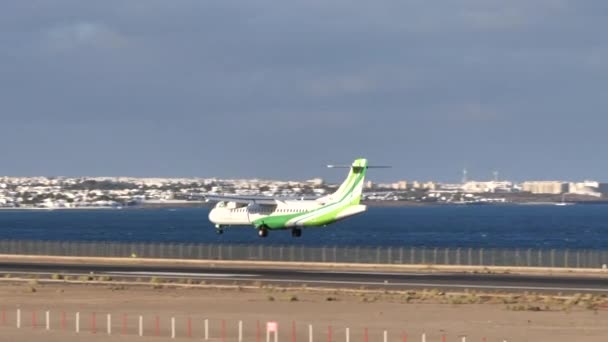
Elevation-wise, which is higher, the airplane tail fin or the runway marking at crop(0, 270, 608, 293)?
the airplane tail fin

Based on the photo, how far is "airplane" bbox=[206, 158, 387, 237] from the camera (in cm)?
12425

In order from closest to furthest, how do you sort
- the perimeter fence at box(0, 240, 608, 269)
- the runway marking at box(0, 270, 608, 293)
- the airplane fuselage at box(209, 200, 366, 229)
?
the runway marking at box(0, 270, 608, 293) → the perimeter fence at box(0, 240, 608, 269) → the airplane fuselage at box(209, 200, 366, 229)

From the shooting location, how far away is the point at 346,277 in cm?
7594

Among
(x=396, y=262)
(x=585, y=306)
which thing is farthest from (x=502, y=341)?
(x=396, y=262)

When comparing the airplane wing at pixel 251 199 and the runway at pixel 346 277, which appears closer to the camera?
the runway at pixel 346 277

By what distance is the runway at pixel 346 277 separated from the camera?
67375 millimetres

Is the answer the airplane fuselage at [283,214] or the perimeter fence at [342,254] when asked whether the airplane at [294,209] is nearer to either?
the airplane fuselage at [283,214]

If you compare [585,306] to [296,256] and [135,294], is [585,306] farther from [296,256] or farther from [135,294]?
[296,256]

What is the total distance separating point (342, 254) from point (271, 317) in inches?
1451

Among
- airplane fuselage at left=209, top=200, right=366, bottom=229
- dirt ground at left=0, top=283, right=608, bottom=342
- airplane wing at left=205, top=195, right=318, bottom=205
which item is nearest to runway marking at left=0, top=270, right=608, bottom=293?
dirt ground at left=0, top=283, right=608, bottom=342

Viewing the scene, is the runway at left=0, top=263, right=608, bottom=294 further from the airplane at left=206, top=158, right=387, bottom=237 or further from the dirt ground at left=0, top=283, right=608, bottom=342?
the airplane at left=206, top=158, right=387, bottom=237

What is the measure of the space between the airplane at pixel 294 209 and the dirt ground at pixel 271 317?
57741 millimetres

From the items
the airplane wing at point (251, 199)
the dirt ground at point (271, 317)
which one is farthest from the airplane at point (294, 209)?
the dirt ground at point (271, 317)

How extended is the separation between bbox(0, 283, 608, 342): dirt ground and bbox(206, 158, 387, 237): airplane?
57741mm
